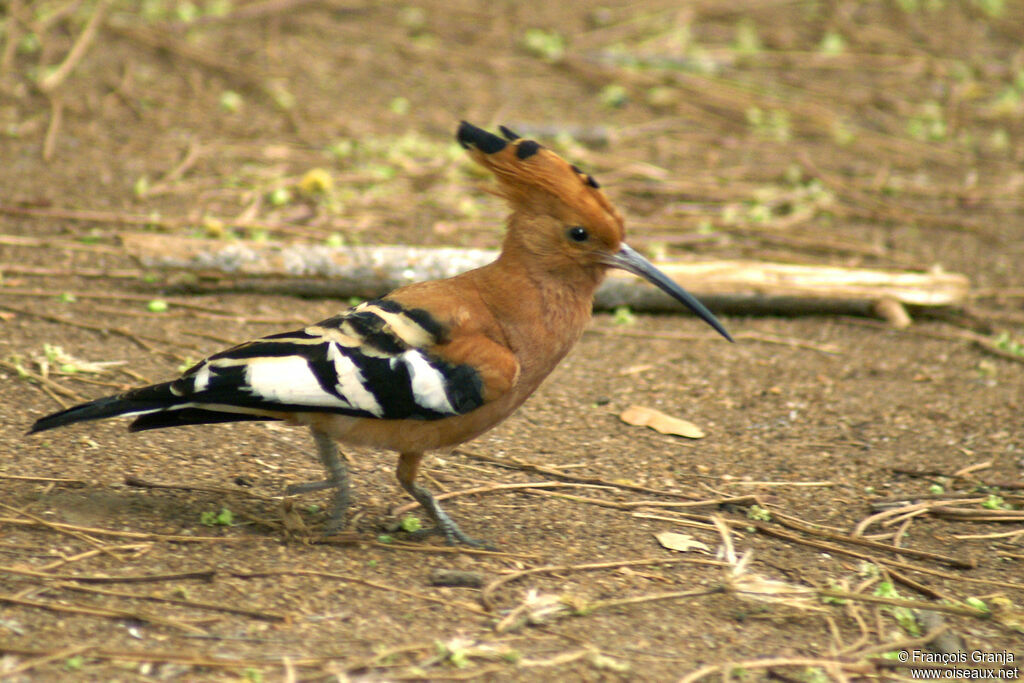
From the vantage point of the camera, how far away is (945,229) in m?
6.68

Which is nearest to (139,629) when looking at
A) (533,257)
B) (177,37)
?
(533,257)

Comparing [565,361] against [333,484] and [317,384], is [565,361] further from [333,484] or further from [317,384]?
[317,384]

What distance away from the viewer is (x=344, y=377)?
3180mm

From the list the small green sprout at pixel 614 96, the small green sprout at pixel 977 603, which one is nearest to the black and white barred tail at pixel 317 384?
the small green sprout at pixel 977 603

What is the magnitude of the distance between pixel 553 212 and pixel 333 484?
3.59ft

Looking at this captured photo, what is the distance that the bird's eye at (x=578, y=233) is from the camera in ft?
11.3

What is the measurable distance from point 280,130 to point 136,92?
1.05m

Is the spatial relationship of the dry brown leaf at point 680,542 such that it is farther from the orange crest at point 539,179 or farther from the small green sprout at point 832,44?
the small green sprout at point 832,44

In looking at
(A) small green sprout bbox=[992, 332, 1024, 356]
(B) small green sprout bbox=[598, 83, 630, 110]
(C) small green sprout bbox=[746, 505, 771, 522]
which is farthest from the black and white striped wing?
(B) small green sprout bbox=[598, 83, 630, 110]

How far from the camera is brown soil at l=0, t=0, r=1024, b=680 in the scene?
2908mm

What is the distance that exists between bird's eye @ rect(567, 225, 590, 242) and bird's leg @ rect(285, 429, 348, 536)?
3.23ft

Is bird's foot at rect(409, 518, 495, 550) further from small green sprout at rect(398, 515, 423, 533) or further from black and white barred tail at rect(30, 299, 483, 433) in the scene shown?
black and white barred tail at rect(30, 299, 483, 433)

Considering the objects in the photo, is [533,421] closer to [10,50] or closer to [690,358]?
[690,358]

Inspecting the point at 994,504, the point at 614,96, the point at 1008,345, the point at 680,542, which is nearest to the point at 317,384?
the point at 680,542
